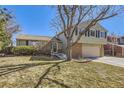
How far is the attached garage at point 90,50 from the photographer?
25.5 meters

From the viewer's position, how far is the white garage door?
25.5m

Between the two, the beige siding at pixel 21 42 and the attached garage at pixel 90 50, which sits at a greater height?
the beige siding at pixel 21 42

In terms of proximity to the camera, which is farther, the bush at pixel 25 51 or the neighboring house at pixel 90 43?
the neighboring house at pixel 90 43

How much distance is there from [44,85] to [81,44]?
58.8ft

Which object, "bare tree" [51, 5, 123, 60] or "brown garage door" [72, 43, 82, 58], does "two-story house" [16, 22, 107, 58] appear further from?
"bare tree" [51, 5, 123, 60]

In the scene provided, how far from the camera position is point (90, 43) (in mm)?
25703

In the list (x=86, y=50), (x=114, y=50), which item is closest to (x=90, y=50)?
(x=86, y=50)

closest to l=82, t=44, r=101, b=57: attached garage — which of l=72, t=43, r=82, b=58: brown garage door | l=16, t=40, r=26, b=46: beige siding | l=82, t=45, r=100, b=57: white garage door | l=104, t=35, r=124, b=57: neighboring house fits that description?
l=82, t=45, r=100, b=57: white garage door

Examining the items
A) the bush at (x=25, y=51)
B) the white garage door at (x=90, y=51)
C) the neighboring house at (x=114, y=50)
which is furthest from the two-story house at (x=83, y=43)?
the neighboring house at (x=114, y=50)

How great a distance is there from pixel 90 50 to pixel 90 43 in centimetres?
108

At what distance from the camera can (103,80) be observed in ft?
29.4

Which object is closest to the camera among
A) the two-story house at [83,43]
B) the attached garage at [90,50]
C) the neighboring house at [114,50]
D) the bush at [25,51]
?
the bush at [25,51]

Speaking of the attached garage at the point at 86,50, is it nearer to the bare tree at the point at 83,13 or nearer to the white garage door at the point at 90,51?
the white garage door at the point at 90,51
